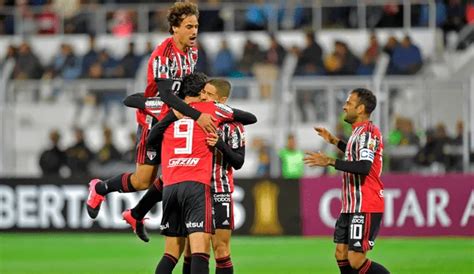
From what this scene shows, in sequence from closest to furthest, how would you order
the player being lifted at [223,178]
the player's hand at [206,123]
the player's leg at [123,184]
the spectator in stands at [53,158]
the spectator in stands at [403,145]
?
the player's hand at [206,123] → the player being lifted at [223,178] → the player's leg at [123,184] → the spectator in stands at [403,145] → the spectator in stands at [53,158]

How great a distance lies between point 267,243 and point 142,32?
8.91 m

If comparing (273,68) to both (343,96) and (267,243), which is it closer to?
(343,96)

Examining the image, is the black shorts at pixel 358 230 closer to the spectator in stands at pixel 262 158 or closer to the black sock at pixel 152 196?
the black sock at pixel 152 196

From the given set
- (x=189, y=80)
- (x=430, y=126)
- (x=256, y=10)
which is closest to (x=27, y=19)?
(x=256, y=10)

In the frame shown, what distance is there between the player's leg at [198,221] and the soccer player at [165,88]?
503 millimetres

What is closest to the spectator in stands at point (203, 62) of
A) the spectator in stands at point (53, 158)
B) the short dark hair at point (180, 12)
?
the spectator in stands at point (53, 158)

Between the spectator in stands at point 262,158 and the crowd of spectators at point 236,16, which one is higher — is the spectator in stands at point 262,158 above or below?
below

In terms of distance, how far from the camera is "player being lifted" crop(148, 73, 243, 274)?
1023cm

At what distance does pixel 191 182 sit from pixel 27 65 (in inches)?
615

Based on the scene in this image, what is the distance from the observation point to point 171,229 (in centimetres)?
1059

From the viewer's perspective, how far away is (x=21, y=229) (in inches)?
866

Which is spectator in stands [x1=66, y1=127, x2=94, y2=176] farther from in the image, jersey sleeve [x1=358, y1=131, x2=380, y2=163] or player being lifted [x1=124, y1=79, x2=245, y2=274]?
jersey sleeve [x1=358, y1=131, x2=380, y2=163]

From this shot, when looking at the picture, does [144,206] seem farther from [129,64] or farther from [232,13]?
[232,13]

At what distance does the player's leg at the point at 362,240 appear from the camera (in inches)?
430
